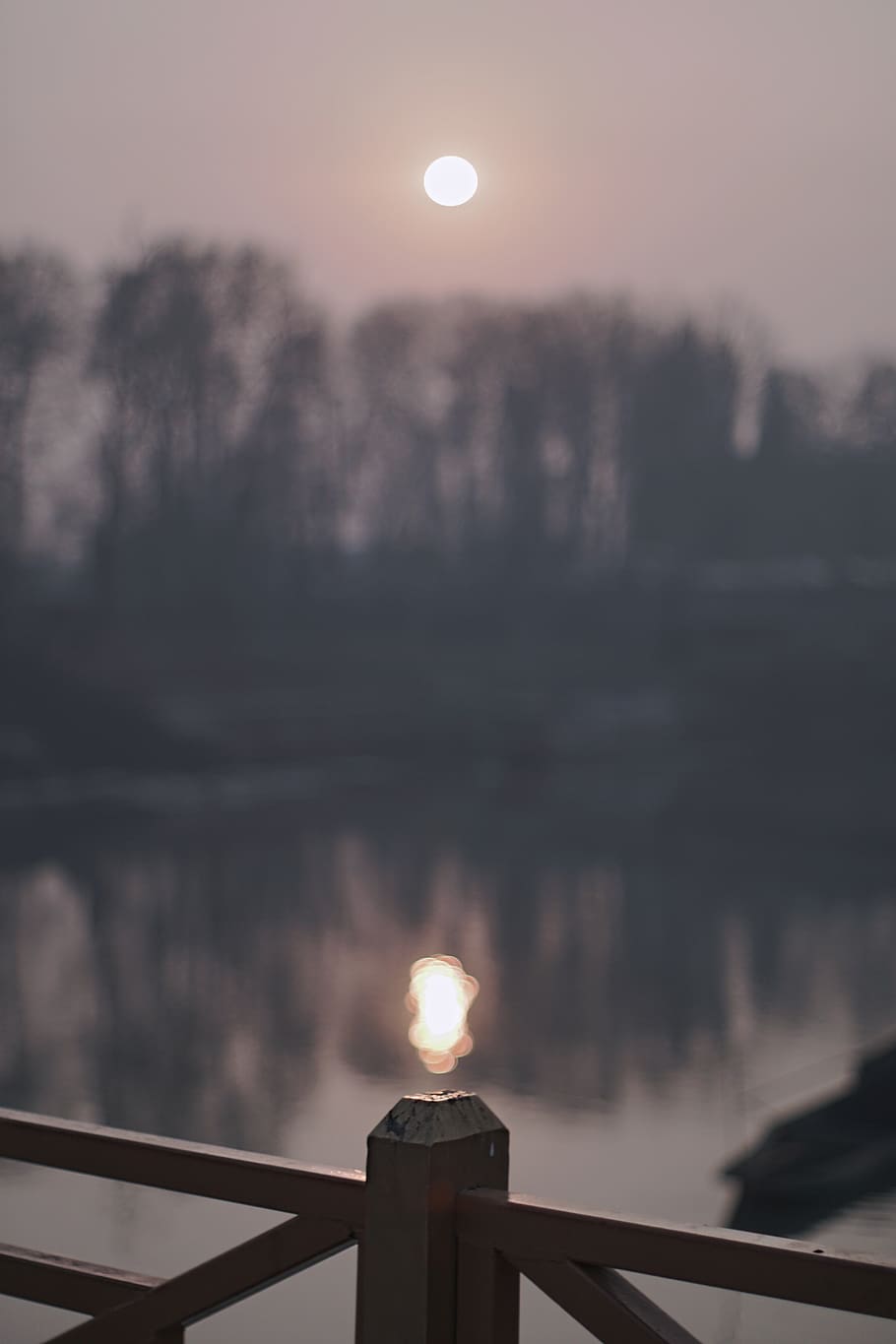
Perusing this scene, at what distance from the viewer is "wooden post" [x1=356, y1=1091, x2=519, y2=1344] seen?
1.90 feet

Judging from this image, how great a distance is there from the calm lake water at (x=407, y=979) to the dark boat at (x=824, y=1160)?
83 mm

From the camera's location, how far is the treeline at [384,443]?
837 centimetres

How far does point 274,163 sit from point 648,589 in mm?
3404

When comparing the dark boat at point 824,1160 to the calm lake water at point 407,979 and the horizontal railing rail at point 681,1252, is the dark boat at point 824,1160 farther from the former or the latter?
the horizontal railing rail at point 681,1252

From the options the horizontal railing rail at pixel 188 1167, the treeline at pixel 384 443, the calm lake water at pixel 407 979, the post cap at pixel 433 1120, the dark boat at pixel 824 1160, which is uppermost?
the treeline at pixel 384 443

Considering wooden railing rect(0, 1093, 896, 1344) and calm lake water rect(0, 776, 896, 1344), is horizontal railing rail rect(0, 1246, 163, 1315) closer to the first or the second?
wooden railing rect(0, 1093, 896, 1344)

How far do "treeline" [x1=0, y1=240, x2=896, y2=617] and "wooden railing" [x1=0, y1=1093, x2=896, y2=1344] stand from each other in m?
7.68

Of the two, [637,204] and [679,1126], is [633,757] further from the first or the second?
[637,204]

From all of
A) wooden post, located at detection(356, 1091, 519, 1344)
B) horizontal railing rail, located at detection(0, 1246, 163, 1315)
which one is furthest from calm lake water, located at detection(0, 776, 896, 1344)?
wooden post, located at detection(356, 1091, 519, 1344)

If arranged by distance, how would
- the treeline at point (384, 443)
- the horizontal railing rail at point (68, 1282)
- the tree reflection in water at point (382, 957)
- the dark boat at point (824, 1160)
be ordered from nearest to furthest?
the horizontal railing rail at point (68, 1282) → the dark boat at point (824, 1160) → the tree reflection in water at point (382, 957) → the treeline at point (384, 443)

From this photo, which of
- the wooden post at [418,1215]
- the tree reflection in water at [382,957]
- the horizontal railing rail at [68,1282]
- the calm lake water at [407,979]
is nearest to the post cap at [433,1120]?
the wooden post at [418,1215]

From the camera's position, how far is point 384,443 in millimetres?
8594

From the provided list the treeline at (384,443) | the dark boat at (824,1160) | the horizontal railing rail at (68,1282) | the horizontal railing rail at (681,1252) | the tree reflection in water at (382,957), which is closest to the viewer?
the horizontal railing rail at (681,1252)

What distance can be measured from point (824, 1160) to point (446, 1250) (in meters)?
6.68
